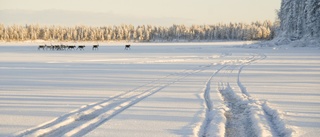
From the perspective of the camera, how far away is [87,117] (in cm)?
750

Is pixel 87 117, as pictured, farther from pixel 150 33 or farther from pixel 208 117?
pixel 150 33

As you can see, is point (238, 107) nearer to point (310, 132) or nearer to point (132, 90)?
point (310, 132)

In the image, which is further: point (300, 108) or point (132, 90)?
point (132, 90)

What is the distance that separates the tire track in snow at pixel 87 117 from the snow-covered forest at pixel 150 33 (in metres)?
150

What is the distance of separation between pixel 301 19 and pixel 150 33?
12021 centimetres

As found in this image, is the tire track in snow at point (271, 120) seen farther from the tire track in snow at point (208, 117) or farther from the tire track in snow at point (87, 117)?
the tire track in snow at point (87, 117)

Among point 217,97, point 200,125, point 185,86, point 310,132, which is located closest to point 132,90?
point 185,86

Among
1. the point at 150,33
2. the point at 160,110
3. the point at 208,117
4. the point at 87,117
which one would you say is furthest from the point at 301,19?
the point at 150,33

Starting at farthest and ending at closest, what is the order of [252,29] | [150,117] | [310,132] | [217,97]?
[252,29] → [217,97] → [150,117] → [310,132]

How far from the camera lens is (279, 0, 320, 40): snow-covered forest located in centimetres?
5362

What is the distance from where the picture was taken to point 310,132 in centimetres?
621

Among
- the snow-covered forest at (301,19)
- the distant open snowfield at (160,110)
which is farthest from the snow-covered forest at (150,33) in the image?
the distant open snowfield at (160,110)

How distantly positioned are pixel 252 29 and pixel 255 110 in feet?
545

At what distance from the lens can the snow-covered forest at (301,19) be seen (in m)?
53.6
